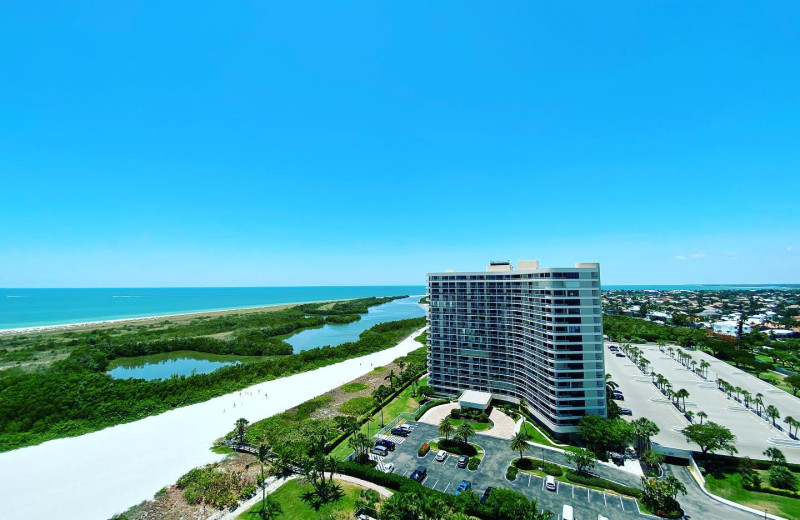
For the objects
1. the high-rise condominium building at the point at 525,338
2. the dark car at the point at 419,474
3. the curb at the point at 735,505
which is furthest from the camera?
the high-rise condominium building at the point at 525,338

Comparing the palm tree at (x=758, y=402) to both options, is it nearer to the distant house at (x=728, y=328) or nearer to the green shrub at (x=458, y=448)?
the green shrub at (x=458, y=448)

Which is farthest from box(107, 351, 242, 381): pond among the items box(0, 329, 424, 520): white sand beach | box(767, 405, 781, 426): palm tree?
box(767, 405, 781, 426): palm tree

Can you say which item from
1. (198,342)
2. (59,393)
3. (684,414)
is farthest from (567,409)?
(198,342)

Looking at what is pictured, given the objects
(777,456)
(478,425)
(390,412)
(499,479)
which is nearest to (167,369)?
(390,412)

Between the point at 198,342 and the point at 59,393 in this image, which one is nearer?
the point at 59,393

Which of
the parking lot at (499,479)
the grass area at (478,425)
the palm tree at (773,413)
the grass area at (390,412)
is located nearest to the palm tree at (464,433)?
the parking lot at (499,479)

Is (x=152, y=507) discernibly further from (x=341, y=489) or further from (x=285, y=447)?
(x=341, y=489)
